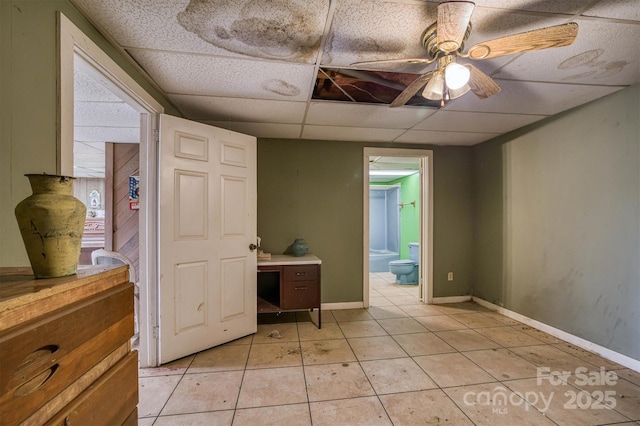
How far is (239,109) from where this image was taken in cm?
242

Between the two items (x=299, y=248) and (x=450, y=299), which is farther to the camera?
(x=450, y=299)

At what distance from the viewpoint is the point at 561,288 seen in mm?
2500

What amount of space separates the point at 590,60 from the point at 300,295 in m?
2.87

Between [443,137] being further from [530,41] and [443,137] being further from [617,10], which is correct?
[530,41]

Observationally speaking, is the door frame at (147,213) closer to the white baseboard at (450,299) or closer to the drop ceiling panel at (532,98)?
the drop ceiling panel at (532,98)

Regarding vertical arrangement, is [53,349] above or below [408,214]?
below

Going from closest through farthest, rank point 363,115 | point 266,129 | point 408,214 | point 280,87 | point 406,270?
1. point 280,87
2. point 363,115
3. point 266,129
4. point 406,270
5. point 408,214

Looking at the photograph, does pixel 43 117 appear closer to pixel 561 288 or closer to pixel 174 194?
pixel 174 194

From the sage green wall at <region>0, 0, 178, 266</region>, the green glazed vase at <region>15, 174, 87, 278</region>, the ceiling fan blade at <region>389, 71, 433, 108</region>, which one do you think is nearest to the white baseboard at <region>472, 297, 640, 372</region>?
the ceiling fan blade at <region>389, 71, 433, 108</region>

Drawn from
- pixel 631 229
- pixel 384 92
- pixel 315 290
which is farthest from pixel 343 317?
pixel 631 229

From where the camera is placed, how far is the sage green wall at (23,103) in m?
0.92

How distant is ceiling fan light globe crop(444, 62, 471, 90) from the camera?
A: 134 centimetres

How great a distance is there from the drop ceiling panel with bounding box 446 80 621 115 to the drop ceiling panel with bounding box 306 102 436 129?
35cm

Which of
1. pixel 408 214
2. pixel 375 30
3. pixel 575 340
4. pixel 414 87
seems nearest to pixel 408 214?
pixel 408 214
